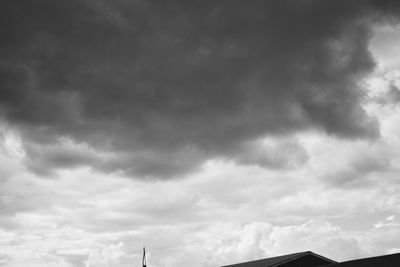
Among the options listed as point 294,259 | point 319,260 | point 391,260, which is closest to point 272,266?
point 294,259

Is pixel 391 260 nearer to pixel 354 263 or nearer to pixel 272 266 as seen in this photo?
pixel 354 263

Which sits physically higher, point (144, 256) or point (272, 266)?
point (144, 256)

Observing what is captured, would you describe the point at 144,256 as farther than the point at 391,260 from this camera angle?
Yes

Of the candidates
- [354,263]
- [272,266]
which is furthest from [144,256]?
[354,263]

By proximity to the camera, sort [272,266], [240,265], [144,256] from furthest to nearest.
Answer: [144,256], [240,265], [272,266]

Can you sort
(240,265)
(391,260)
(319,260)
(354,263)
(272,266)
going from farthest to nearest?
(240,265) < (319,260) < (272,266) < (354,263) < (391,260)

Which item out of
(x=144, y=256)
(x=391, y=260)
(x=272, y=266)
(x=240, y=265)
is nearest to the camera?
(x=391, y=260)

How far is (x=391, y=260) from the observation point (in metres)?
27.7

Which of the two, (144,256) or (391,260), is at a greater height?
(144,256)

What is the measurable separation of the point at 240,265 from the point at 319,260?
30.3 ft

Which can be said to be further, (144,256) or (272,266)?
(144,256)

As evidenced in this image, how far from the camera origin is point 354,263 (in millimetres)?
30625

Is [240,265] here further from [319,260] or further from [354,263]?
[354,263]

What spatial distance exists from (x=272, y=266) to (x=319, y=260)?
586 cm
